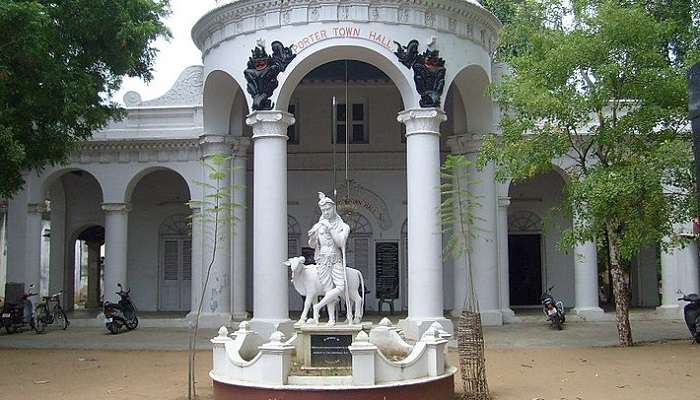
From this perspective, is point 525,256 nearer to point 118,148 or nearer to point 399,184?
point 399,184

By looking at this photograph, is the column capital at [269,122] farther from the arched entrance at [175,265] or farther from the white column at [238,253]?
the arched entrance at [175,265]

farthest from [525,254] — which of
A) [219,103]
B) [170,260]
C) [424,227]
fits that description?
[170,260]

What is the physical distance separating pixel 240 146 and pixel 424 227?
6.24 m

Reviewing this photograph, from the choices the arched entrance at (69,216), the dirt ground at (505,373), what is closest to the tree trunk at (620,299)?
the dirt ground at (505,373)

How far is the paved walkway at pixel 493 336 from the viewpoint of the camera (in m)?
15.7

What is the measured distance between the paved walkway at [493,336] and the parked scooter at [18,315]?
0.25 metres

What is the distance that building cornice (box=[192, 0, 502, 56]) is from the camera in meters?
15.7

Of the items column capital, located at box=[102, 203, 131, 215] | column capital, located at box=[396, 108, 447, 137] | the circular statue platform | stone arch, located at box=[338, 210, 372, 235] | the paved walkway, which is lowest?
the paved walkway

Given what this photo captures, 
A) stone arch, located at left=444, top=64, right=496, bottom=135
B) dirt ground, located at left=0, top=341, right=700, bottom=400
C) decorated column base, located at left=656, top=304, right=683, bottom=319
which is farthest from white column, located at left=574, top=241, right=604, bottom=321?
dirt ground, located at left=0, top=341, right=700, bottom=400

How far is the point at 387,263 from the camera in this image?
2242 cm

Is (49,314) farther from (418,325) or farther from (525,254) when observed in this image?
(525,254)

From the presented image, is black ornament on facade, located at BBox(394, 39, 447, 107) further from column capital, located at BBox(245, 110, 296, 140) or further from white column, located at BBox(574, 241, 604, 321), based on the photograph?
white column, located at BBox(574, 241, 604, 321)

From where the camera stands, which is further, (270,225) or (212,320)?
(212,320)

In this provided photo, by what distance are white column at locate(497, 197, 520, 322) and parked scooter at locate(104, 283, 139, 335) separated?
9234 millimetres
